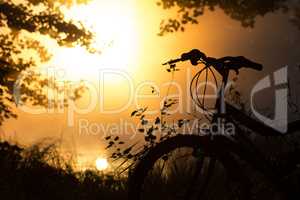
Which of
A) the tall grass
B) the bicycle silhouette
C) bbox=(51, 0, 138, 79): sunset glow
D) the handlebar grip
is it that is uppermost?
bbox=(51, 0, 138, 79): sunset glow

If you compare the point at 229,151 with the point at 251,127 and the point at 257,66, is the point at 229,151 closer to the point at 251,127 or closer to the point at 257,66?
the point at 251,127

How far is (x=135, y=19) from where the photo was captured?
63.2 ft

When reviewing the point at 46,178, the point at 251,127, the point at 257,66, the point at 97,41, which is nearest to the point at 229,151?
the point at 251,127

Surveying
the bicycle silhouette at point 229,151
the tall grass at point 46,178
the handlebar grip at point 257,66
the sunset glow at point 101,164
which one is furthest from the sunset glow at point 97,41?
the handlebar grip at point 257,66

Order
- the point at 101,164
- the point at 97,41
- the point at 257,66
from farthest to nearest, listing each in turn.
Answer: the point at 97,41 < the point at 101,164 < the point at 257,66

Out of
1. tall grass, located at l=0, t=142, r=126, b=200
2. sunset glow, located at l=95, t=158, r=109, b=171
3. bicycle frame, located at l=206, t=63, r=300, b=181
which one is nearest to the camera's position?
bicycle frame, located at l=206, t=63, r=300, b=181

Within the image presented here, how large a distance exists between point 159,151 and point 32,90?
6.47 metres

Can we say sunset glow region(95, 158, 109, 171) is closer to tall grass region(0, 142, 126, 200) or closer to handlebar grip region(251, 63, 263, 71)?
tall grass region(0, 142, 126, 200)

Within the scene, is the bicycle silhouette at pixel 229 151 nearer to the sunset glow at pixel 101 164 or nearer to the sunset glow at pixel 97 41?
the sunset glow at pixel 101 164

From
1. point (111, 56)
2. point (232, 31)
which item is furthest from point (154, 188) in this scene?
point (232, 31)

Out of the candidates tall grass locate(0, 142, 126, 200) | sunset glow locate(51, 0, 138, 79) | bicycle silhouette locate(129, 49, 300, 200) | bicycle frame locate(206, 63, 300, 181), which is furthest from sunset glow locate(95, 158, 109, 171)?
bicycle frame locate(206, 63, 300, 181)

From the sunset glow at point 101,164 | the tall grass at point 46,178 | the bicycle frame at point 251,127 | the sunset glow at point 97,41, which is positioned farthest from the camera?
the sunset glow at point 97,41

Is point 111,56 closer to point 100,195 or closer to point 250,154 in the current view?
point 100,195

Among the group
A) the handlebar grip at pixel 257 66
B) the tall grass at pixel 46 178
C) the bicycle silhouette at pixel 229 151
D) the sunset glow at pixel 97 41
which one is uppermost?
the sunset glow at pixel 97 41
